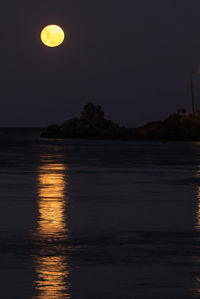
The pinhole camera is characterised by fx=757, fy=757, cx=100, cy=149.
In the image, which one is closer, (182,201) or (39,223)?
(39,223)

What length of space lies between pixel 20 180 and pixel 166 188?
10380 millimetres

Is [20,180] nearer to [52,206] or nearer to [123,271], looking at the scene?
[52,206]

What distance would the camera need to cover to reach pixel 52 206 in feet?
92.9

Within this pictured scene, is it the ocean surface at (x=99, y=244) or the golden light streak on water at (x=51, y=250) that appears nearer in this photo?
the golden light streak on water at (x=51, y=250)

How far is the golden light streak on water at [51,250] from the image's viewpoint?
1323 centimetres

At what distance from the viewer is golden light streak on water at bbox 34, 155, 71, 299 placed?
521 inches

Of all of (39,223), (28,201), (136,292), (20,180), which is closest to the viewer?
(136,292)

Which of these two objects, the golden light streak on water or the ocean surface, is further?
the ocean surface

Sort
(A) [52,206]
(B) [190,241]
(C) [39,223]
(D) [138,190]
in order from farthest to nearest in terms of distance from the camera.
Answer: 1. (D) [138,190]
2. (A) [52,206]
3. (C) [39,223]
4. (B) [190,241]

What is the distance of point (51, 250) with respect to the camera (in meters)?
17.3

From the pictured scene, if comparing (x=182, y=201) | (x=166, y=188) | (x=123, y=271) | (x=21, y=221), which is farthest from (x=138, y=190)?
(x=123, y=271)

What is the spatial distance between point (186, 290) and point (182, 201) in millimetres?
17961

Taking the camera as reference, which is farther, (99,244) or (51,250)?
(99,244)

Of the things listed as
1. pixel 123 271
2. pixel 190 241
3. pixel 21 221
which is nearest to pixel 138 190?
pixel 21 221
